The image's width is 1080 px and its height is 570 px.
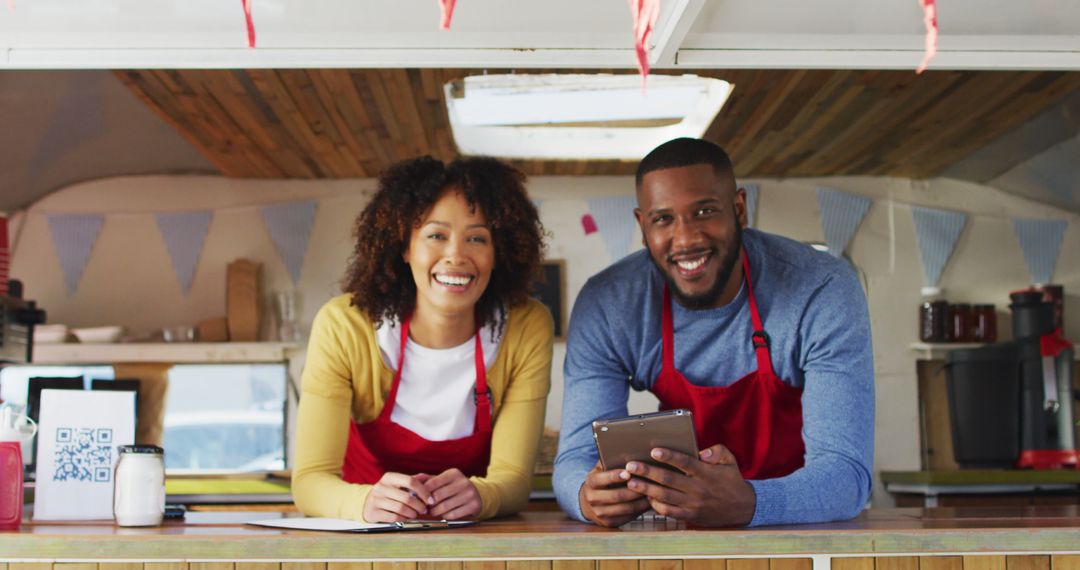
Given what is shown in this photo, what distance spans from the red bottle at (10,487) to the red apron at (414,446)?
60cm

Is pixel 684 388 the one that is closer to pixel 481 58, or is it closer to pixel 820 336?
pixel 820 336

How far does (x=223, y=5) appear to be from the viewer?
194 cm

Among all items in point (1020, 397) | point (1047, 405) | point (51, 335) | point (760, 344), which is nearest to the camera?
point (760, 344)

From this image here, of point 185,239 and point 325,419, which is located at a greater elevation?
point 185,239

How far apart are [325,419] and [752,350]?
2.72 feet

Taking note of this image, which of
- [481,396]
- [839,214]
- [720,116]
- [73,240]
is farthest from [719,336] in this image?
[73,240]

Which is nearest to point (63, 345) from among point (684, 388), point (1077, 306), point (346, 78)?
point (346, 78)

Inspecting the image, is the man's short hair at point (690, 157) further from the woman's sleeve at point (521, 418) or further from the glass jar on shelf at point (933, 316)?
the glass jar on shelf at point (933, 316)

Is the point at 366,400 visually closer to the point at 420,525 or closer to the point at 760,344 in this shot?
the point at 420,525

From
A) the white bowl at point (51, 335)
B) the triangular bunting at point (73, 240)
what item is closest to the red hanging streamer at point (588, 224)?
the triangular bunting at point (73, 240)

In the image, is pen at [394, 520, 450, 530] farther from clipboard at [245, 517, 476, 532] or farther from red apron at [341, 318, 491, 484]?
red apron at [341, 318, 491, 484]

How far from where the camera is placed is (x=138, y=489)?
1834mm

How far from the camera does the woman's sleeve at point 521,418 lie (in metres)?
2.12

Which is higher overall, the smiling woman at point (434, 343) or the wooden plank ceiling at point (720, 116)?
the wooden plank ceiling at point (720, 116)
